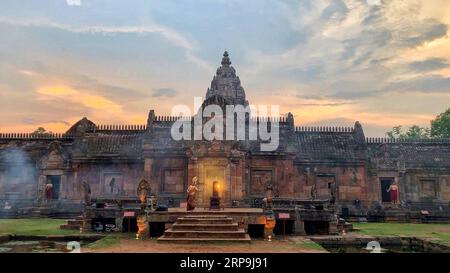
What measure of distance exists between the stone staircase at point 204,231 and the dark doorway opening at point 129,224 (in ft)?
13.6

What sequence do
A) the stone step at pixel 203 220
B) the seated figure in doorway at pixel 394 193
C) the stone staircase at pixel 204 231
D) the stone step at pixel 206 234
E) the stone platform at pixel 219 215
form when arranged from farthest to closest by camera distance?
the seated figure in doorway at pixel 394 193 → the stone platform at pixel 219 215 → the stone step at pixel 203 220 → the stone step at pixel 206 234 → the stone staircase at pixel 204 231

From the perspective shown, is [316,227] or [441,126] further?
[441,126]

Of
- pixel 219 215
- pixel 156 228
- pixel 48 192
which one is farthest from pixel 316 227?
pixel 48 192

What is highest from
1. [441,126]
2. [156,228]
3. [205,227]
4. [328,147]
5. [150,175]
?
[441,126]

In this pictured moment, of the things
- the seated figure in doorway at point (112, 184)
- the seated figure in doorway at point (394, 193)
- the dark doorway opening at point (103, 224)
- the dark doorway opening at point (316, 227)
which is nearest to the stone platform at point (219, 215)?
the dark doorway opening at point (103, 224)

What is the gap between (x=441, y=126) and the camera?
51.5 metres

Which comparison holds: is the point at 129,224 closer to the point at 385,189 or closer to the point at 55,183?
the point at 55,183

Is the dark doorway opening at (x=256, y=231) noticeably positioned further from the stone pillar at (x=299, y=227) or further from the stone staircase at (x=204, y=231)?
the stone pillar at (x=299, y=227)

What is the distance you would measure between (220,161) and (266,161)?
447cm

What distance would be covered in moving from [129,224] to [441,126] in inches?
1802

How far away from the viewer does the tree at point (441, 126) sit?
50.7m

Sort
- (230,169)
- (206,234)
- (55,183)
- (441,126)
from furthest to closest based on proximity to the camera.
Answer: (441,126) < (55,183) < (230,169) < (206,234)

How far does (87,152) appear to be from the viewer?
99.2ft
